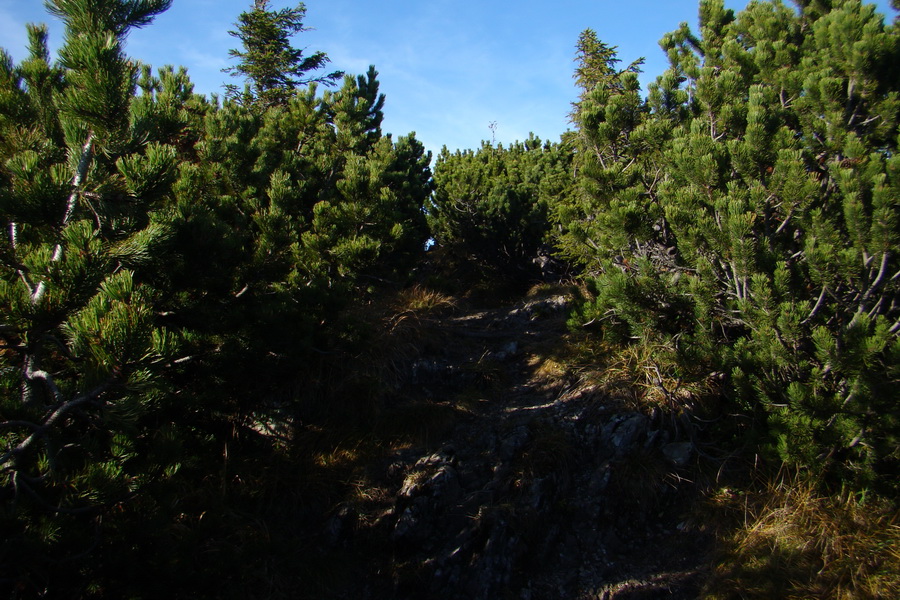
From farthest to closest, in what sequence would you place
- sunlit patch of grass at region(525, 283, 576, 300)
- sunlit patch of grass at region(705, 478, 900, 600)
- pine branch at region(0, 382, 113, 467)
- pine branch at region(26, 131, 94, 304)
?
1. sunlit patch of grass at region(525, 283, 576, 300)
2. sunlit patch of grass at region(705, 478, 900, 600)
3. pine branch at region(26, 131, 94, 304)
4. pine branch at region(0, 382, 113, 467)

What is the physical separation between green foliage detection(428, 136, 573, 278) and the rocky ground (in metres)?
3.65

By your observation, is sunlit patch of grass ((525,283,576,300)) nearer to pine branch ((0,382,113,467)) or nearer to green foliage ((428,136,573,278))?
green foliage ((428,136,573,278))

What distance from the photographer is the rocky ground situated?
3941 millimetres

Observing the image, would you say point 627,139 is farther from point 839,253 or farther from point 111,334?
point 111,334

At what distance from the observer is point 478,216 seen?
28.1 ft

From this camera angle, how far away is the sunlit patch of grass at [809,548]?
10.8 ft

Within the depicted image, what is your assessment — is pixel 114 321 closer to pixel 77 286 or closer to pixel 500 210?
pixel 77 286

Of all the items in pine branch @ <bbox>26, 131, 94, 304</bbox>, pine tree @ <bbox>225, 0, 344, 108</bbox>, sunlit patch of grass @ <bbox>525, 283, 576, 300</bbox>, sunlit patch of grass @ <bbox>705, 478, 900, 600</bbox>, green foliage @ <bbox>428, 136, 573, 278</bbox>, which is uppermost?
pine tree @ <bbox>225, 0, 344, 108</bbox>

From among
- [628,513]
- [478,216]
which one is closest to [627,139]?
[478,216]

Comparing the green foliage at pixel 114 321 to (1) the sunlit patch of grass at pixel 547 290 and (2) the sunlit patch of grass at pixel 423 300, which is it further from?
(1) the sunlit patch of grass at pixel 547 290

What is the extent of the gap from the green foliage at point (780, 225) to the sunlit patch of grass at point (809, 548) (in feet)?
0.92

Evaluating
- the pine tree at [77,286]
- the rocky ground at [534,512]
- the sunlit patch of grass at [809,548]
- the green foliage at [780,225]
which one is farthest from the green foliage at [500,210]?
the pine tree at [77,286]

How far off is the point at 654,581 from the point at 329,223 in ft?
13.7

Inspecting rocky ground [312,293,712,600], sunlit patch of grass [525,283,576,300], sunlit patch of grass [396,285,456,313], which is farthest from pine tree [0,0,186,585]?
sunlit patch of grass [525,283,576,300]
